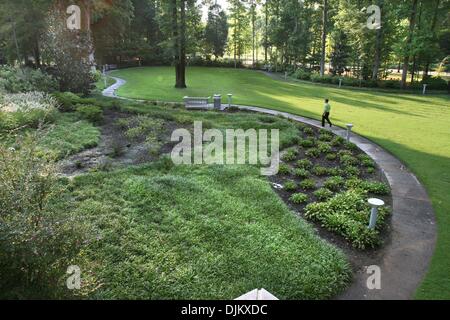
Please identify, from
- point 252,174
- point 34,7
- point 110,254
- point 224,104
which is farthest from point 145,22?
point 110,254

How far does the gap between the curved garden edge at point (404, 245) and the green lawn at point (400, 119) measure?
0.17 m

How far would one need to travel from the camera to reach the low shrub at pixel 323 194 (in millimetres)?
7965

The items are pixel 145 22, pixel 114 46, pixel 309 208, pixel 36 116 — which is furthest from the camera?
pixel 145 22

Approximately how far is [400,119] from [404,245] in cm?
1232

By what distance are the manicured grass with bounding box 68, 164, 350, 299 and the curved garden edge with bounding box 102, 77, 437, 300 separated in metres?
0.56

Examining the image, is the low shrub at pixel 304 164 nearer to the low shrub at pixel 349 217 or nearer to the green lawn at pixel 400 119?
the low shrub at pixel 349 217

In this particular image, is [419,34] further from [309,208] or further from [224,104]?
[309,208]

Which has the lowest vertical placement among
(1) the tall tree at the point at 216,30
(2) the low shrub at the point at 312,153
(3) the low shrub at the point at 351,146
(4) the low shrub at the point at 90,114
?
(2) the low shrub at the point at 312,153

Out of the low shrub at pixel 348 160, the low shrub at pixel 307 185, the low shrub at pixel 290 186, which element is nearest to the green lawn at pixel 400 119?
the low shrub at pixel 348 160

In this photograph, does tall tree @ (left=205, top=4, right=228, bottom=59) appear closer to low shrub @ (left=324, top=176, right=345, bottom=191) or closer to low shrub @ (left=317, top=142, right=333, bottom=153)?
low shrub @ (left=317, top=142, right=333, bottom=153)
